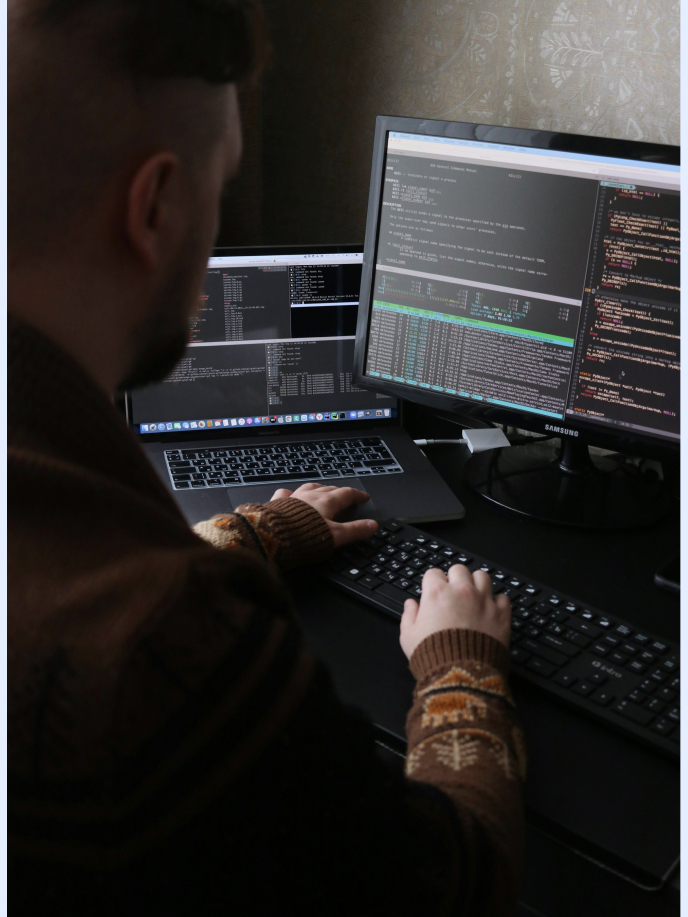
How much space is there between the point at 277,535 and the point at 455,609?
0.26 meters

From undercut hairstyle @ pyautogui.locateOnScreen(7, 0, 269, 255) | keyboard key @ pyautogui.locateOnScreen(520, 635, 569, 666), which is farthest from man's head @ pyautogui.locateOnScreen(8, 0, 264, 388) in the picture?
keyboard key @ pyautogui.locateOnScreen(520, 635, 569, 666)

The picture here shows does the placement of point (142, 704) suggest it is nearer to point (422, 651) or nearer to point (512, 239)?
point (422, 651)

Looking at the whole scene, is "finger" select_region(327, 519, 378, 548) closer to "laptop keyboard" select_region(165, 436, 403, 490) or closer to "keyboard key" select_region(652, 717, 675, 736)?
"laptop keyboard" select_region(165, 436, 403, 490)

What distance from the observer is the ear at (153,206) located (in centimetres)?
58

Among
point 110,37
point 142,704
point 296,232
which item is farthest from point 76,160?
point 296,232

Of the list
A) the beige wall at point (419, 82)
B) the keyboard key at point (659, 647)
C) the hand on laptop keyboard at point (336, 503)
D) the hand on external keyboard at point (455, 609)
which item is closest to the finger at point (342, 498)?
the hand on laptop keyboard at point (336, 503)

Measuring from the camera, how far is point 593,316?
1143mm

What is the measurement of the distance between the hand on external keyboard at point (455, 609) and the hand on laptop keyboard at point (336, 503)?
140 millimetres

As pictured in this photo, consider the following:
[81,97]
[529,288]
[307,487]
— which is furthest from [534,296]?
[81,97]

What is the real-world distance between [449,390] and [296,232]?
722 millimetres

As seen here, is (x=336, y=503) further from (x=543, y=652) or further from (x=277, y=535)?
(x=543, y=652)

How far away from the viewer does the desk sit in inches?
28.2

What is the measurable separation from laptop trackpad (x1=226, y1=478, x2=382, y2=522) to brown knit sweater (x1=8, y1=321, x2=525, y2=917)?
0.57 m

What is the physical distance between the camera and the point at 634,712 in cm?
81
